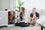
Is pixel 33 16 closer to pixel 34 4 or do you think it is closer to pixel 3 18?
pixel 34 4

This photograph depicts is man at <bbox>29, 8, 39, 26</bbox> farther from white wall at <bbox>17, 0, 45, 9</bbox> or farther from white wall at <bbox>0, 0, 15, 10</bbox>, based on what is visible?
white wall at <bbox>0, 0, 15, 10</bbox>

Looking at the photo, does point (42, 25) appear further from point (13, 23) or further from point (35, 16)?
point (13, 23)

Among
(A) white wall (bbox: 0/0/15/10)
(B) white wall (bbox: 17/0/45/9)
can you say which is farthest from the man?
(A) white wall (bbox: 0/0/15/10)

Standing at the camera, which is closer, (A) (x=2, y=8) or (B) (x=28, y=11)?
(A) (x=2, y=8)

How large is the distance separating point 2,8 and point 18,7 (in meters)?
0.37

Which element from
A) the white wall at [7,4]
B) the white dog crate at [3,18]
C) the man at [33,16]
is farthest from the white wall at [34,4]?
the white dog crate at [3,18]

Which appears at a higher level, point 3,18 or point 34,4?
point 34,4

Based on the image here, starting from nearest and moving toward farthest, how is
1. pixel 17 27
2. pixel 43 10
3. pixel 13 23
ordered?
1. pixel 17 27
2. pixel 13 23
3. pixel 43 10

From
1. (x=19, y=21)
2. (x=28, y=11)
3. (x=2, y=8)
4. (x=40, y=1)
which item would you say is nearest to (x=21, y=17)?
(x=19, y=21)

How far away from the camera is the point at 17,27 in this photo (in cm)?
159

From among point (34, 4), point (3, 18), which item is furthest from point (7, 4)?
point (34, 4)

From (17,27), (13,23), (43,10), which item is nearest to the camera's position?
(17,27)

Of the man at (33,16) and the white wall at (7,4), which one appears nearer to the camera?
the white wall at (7,4)

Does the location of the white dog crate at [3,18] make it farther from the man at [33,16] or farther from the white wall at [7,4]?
the man at [33,16]
